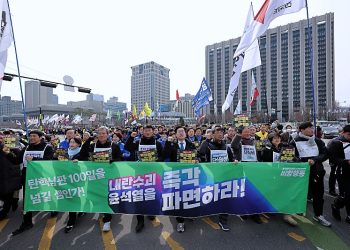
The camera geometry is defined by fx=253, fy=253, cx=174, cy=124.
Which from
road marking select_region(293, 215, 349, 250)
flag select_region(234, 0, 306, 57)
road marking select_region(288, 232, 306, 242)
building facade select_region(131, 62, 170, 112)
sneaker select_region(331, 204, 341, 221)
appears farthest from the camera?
building facade select_region(131, 62, 170, 112)

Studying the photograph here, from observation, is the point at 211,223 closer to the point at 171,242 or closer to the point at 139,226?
the point at 171,242

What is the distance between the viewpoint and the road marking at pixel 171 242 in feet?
12.5

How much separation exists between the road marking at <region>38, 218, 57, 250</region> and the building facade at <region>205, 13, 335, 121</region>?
80589 millimetres

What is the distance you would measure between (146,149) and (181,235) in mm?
1764

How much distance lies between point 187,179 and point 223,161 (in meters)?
0.83

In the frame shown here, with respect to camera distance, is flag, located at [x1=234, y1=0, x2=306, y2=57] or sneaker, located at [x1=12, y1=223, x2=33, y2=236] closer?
sneaker, located at [x1=12, y1=223, x2=33, y2=236]

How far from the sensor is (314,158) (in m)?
4.63

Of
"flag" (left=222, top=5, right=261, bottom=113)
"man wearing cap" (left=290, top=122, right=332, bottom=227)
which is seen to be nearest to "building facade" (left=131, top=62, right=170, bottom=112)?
"flag" (left=222, top=5, right=261, bottom=113)

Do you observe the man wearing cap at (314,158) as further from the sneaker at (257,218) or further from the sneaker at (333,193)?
the sneaker at (333,193)

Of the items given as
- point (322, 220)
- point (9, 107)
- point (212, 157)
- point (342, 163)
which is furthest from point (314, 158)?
point (9, 107)

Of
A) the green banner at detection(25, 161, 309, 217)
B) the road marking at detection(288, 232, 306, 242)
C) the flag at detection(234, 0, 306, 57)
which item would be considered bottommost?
the road marking at detection(288, 232, 306, 242)

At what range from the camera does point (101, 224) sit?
468 cm

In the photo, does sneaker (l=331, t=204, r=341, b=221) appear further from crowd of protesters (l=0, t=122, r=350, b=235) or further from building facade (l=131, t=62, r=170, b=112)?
building facade (l=131, t=62, r=170, b=112)

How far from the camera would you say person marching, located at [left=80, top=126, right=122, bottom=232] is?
4.50 meters
